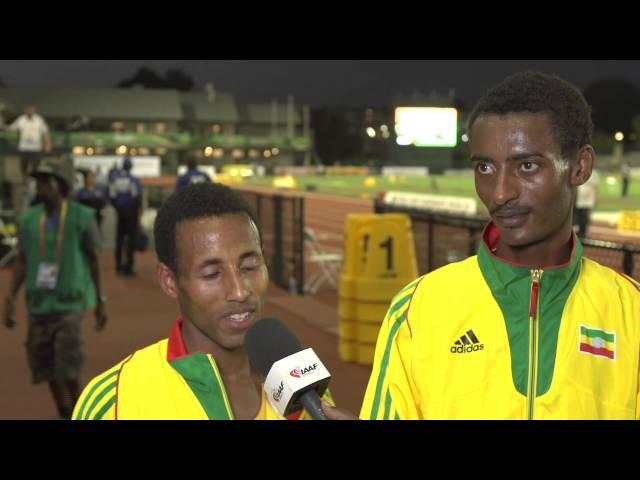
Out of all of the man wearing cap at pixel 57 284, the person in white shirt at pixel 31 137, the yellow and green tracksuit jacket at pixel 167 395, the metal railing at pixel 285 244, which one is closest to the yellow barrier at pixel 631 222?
the metal railing at pixel 285 244

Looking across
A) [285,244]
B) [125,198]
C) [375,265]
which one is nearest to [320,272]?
[285,244]

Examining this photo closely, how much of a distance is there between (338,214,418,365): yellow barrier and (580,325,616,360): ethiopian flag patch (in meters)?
6.08

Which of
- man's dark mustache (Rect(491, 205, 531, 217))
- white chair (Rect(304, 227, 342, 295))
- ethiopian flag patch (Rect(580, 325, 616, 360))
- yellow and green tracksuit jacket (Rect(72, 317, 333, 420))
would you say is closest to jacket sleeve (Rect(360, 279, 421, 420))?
yellow and green tracksuit jacket (Rect(72, 317, 333, 420))

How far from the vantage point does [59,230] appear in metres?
6.50

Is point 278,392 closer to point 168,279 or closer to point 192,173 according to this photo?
point 168,279

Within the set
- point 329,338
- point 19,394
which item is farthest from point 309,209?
point 19,394

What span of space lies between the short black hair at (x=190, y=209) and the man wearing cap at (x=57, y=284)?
439 cm

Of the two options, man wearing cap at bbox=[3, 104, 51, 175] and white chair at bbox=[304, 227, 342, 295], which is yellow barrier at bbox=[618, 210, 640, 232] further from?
man wearing cap at bbox=[3, 104, 51, 175]

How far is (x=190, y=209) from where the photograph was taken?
2105mm

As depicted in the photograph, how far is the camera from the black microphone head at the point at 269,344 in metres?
1.67

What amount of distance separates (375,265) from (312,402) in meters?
6.79
